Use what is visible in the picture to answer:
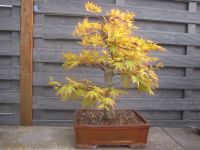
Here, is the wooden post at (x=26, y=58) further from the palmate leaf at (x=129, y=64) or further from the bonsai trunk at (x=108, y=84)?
the palmate leaf at (x=129, y=64)

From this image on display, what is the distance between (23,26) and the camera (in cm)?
384

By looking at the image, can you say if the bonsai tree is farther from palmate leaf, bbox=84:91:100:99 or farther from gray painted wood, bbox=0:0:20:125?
gray painted wood, bbox=0:0:20:125

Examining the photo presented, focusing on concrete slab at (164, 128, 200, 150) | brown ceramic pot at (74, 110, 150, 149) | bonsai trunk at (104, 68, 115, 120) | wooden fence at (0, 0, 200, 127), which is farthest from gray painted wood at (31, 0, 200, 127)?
brown ceramic pot at (74, 110, 150, 149)

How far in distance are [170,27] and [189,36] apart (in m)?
0.25

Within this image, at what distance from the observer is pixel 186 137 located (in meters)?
3.85

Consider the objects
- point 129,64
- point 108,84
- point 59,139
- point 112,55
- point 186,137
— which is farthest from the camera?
point 186,137

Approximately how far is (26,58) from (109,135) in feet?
4.39

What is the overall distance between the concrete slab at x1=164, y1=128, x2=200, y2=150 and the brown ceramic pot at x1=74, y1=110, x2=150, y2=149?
53 centimetres

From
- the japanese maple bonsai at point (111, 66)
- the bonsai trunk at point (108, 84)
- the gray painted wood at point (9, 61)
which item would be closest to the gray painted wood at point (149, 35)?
the gray painted wood at point (9, 61)

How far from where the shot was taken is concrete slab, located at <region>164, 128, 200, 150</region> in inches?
140

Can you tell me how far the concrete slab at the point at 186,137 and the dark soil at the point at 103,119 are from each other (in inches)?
21.2

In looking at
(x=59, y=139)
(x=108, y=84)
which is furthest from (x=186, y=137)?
(x=59, y=139)

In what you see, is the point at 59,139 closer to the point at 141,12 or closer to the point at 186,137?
the point at 186,137

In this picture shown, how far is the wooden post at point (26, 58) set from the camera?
3844mm
